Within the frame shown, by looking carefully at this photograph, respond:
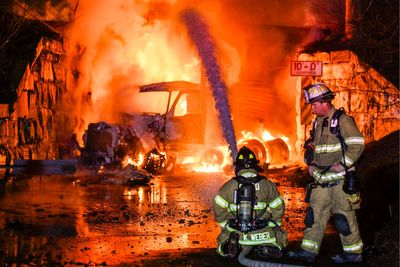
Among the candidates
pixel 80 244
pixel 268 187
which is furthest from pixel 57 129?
pixel 268 187

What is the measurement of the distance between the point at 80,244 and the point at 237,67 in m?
17.8

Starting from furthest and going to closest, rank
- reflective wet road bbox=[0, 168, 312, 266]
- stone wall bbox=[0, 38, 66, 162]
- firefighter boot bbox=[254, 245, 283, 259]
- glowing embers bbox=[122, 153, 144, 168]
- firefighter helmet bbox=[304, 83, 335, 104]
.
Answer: glowing embers bbox=[122, 153, 144, 168], stone wall bbox=[0, 38, 66, 162], reflective wet road bbox=[0, 168, 312, 266], firefighter helmet bbox=[304, 83, 335, 104], firefighter boot bbox=[254, 245, 283, 259]

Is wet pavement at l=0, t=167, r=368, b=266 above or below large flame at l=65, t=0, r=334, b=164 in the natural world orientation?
below

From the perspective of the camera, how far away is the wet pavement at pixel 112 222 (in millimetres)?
6512

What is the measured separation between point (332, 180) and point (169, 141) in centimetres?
1191

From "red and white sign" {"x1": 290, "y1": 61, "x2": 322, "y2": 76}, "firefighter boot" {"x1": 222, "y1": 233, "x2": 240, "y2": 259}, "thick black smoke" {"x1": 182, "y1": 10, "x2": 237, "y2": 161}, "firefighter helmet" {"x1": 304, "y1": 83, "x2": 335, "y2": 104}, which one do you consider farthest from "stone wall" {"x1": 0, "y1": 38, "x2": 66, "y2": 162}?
"firefighter helmet" {"x1": 304, "y1": 83, "x2": 335, "y2": 104}

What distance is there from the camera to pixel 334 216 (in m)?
6.32

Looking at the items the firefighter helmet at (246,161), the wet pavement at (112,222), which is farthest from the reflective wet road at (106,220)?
the firefighter helmet at (246,161)

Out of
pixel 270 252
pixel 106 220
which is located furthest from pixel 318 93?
pixel 106 220

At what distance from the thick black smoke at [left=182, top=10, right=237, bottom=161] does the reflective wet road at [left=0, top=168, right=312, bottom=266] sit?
6054mm

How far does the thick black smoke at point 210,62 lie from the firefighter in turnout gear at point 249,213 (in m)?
13.0

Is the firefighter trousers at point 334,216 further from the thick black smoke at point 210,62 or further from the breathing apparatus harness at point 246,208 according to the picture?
the thick black smoke at point 210,62

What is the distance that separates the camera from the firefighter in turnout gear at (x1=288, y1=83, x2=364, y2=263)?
20.4 ft

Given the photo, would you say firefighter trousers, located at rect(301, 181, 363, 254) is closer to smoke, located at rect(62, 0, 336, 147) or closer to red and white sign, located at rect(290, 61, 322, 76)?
red and white sign, located at rect(290, 61, 322, 76)
